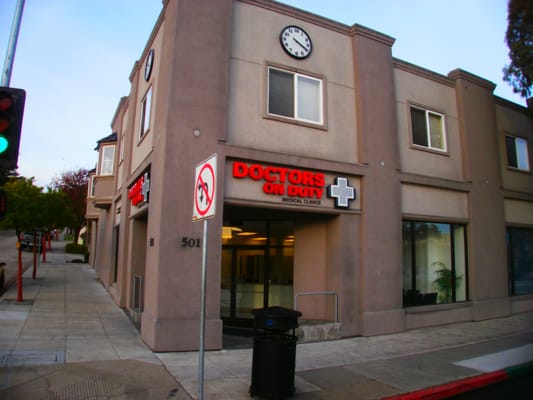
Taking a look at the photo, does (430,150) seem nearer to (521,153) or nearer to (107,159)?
(521,153)

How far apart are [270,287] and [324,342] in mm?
2627

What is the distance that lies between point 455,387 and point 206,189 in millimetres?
5233

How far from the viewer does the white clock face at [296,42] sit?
11141 millimetres

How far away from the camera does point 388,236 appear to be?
38.3 feet

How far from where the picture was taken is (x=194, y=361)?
312 inches

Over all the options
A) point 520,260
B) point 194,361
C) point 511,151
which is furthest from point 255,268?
point 511,151

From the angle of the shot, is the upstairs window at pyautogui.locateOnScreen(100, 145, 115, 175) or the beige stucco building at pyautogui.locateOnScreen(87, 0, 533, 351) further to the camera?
the upstairs window at pyautogui.locateOnScreen(100, 145, 115, 175)

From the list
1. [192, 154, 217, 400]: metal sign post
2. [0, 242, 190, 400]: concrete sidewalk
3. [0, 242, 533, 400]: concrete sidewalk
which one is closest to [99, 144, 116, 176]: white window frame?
[0, 242, 190, 400]: concrete sidewalk

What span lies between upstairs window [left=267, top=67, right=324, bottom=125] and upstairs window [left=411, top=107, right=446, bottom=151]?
372cm

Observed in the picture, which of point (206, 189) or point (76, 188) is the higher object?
point (76, 188)

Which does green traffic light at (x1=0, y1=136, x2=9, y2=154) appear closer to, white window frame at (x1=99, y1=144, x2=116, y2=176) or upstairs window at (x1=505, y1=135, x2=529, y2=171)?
white window frame at (x1=99, y1=144, x2=116, y2=176)

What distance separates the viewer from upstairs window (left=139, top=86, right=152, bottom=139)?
12298 millimetres

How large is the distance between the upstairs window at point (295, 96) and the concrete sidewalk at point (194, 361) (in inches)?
Result: 223

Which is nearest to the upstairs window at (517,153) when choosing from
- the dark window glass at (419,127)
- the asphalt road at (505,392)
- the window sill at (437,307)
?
the dark window glass at (419,127)
